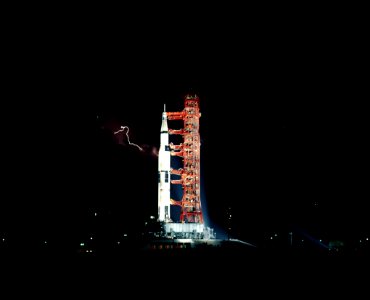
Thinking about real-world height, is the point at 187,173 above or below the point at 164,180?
above

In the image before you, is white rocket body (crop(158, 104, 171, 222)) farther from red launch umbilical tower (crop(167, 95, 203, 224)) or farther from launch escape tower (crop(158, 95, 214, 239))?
red launch umbilical tower (crop(167, 95, 203, 224))

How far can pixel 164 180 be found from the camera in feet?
237

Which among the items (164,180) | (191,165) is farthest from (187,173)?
(164,180)

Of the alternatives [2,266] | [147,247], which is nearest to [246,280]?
[2,266]

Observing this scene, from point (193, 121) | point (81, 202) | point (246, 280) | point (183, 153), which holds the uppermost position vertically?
point (193, 121)

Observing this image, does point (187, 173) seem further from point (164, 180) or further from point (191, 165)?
point (164, 180)

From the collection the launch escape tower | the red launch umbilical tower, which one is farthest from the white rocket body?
the red launch umbilical tower

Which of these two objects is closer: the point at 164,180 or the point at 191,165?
the point at 164,180

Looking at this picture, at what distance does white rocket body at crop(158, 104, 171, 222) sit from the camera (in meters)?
71.6

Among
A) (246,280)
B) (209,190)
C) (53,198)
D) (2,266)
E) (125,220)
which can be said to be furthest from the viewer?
(209,190)

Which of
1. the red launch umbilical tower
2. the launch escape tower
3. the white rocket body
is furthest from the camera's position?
the red launch umbilical tower

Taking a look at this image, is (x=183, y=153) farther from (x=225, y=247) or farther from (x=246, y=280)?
(x=246, y=280)

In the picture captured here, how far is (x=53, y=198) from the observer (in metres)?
58.0

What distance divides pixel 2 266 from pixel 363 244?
178ft
